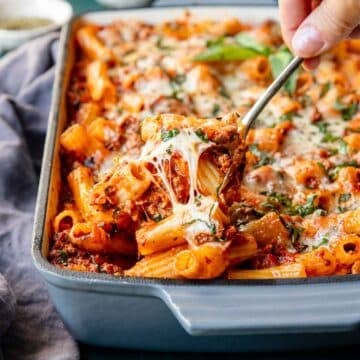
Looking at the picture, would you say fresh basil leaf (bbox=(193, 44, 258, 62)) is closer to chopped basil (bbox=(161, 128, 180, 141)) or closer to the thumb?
the thumb

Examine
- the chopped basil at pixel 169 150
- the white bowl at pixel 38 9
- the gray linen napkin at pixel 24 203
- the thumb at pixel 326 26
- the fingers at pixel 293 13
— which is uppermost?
the thumb at pixel 326 26

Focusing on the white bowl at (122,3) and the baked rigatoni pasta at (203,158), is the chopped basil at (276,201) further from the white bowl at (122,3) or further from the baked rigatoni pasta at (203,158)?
the white bowl at (122,3)

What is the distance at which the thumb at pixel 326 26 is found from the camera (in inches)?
87.4

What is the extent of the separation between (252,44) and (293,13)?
2.68 feet

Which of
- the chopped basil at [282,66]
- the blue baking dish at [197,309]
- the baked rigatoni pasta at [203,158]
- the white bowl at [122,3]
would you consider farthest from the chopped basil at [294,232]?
the white bowl at [122,3]

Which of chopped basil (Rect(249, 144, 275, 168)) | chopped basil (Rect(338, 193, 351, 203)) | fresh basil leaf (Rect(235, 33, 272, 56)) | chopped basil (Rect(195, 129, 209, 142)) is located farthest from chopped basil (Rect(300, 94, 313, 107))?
chopped basil (Rect(195, 129, 209, 142))

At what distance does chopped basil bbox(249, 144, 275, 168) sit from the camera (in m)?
2.90

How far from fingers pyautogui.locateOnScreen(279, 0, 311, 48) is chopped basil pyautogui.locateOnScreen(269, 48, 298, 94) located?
0.58 metres

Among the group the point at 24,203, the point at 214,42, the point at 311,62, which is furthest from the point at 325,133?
the point at 24,203

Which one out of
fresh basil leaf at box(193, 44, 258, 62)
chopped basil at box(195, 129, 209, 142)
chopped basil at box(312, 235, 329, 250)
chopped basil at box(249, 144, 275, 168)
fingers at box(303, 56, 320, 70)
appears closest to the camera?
chopped basil at box(195, 129, 209, 142)

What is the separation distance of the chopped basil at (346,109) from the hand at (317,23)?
0.52m

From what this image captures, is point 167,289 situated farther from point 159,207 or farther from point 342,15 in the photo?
point 342,15

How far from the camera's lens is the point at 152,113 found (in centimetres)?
312

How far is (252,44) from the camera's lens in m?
3.47
